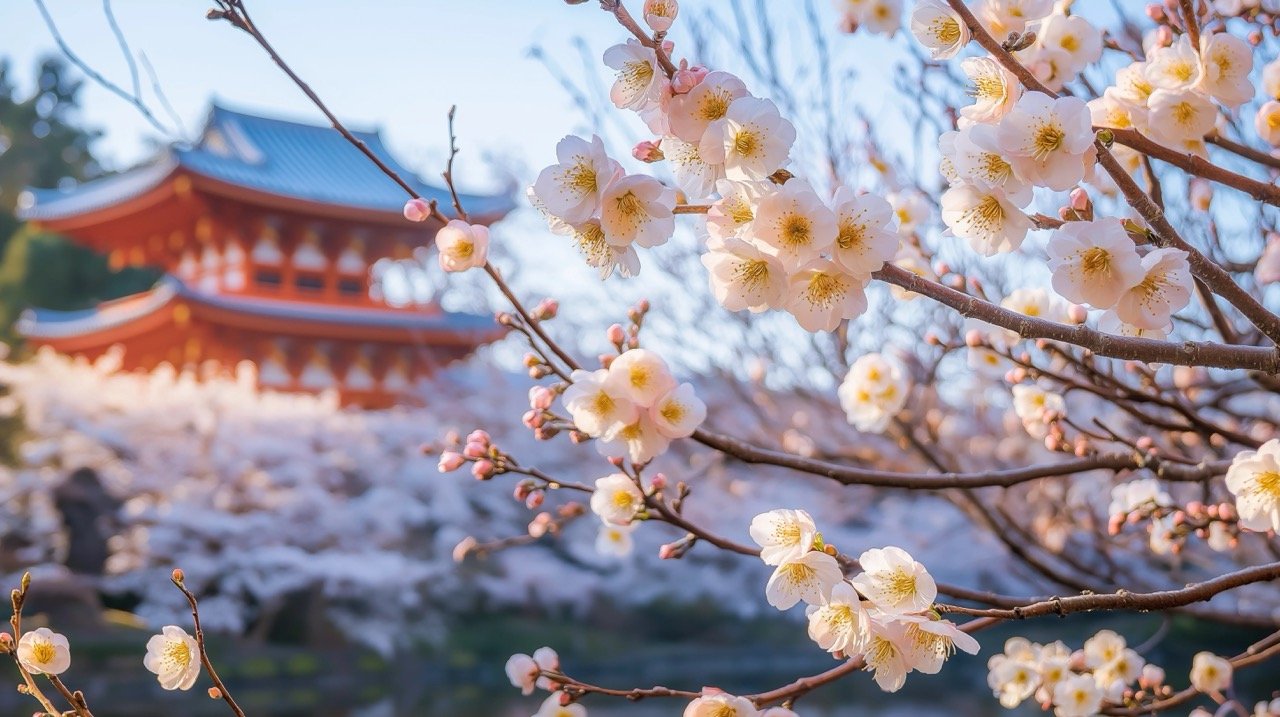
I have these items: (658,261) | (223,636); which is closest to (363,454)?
(223,636)

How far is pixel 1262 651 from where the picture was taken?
1707 millimetres

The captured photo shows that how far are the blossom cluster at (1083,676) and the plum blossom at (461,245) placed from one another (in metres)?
1.11

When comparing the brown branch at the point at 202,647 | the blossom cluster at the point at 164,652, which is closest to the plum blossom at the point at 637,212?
the brown branch at the point at 202,647

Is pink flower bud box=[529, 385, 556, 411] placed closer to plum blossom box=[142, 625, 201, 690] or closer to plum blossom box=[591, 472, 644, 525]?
plum blossom box=[591, 472, 644, 525]

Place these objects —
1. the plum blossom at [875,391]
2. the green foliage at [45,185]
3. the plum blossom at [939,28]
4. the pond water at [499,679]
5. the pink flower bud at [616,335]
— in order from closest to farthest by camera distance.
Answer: the plum blossom at [939,28] → the pink flower bud at [616,335] → the plum blossom at [875,391] → the pond water at [499,679] → the green foliage at [45,185]

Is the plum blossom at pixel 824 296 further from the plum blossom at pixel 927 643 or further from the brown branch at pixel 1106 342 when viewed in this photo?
the plum blossom at pixel 927 643

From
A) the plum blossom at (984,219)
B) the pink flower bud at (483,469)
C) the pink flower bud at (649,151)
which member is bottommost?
the pink flower bud at (483,469)

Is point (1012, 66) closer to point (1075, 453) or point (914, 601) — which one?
point (914, 601)

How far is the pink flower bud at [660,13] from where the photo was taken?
106 centimetres

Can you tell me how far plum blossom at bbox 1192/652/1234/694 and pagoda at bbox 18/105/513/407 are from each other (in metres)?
9.90

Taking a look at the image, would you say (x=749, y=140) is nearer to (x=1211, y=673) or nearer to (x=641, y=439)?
(x=641, y=439)

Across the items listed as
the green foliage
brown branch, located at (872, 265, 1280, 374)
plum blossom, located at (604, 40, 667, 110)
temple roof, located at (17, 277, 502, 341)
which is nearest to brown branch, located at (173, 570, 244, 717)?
plum blossom, located at (604, 40, 667, 110)

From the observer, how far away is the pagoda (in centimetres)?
1193

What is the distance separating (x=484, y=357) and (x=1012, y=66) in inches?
477
